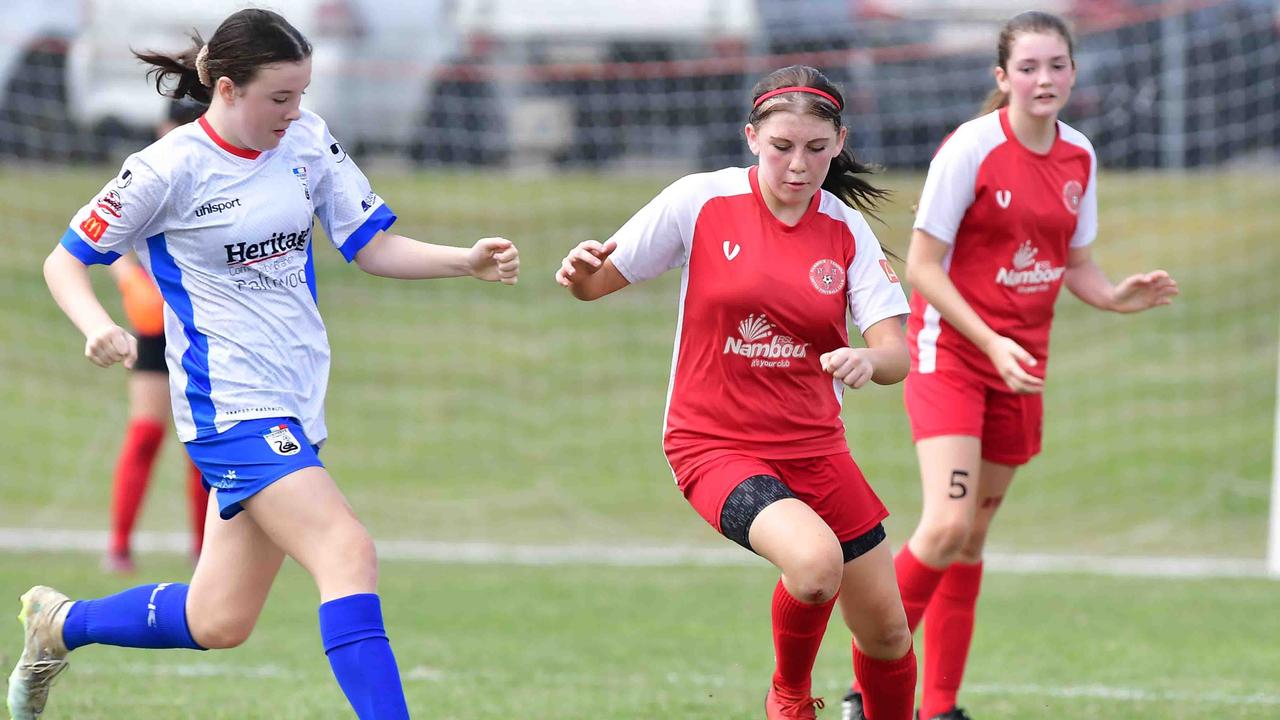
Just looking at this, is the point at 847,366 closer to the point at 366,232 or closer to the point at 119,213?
the point at 366,232

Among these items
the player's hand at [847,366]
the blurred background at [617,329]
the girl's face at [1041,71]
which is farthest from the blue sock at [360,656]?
the blurred background at [617,329]

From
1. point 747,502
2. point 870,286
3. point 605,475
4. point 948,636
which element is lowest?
point 605,475

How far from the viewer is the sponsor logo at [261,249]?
3.95 metres

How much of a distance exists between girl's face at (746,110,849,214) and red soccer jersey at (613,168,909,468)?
12 cm

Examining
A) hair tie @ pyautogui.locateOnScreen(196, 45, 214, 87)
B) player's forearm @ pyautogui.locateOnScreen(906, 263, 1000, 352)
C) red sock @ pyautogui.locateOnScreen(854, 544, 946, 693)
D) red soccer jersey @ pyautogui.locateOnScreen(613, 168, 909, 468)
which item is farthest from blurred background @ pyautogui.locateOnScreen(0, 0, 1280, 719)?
hair tie @ pyautogui.locateOnScreen(196, 45, 214, 87)

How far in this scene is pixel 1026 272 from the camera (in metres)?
4.97

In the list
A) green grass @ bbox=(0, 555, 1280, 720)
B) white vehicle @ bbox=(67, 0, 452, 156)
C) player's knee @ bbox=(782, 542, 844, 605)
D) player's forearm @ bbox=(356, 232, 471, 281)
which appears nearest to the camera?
player's knee @ bbox=(782, 542, 844, 605)

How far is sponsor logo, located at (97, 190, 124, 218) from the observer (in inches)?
153

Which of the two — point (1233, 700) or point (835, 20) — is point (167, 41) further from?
point (1233, 700)

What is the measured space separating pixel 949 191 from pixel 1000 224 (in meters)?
0.20

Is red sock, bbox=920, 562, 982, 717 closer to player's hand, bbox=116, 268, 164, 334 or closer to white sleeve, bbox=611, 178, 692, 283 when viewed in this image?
white sleeve, bbox=611, 178, 692, 283

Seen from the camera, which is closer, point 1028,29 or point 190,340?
point 190,340

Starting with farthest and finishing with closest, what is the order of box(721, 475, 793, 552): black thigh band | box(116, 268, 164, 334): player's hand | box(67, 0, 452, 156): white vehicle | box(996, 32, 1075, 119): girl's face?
box(67, 0, 452, 156): white vehicle, box(116, 268, 164, 334): player's hand, box(996, 32, 1075, 119): girl's face, box(721, 475, 793, 552): black thigh band

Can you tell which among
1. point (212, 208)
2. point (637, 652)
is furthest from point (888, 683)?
point (637, 652)
